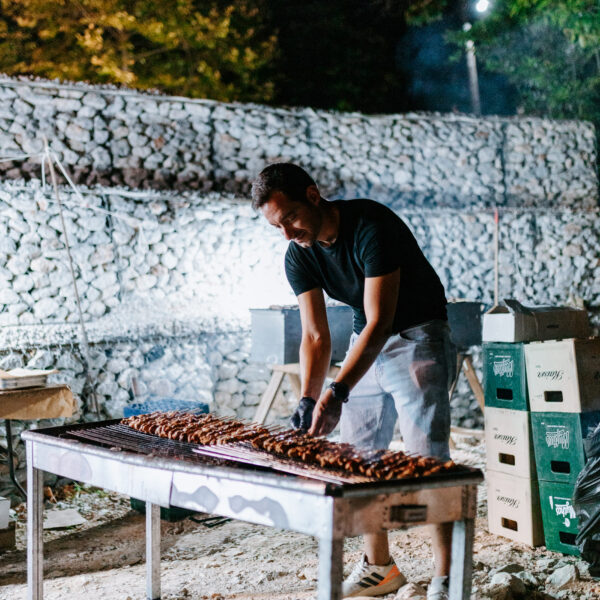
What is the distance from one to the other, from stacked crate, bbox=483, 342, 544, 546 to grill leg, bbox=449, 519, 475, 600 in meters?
2.19

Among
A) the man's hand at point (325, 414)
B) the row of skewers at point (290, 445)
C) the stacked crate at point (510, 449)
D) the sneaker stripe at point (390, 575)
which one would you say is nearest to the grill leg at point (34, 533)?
the row of skewers at point (290, 445)

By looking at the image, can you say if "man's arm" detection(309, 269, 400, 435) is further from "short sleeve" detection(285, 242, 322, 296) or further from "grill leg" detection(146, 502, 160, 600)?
"grill leg" detection(146, 502, 160, 600)

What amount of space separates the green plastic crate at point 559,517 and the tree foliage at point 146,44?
1131 centimetres

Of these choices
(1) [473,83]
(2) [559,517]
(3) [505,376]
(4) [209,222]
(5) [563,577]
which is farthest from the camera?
(1) [473,83]

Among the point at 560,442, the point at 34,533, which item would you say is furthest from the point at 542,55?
the point at 34,533

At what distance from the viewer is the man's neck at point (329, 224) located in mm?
3258

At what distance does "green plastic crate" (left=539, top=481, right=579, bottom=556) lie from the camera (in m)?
4.21

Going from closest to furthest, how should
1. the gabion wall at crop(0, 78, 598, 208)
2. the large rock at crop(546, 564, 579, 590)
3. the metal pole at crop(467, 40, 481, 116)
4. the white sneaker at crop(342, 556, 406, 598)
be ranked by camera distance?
the white sneaker at crop(342, 556, 406, 598) < the large rock at crop(546, 564, 579, 590) < the gabion wall at crop(0, 78, 598, 208) < the metal pole at crop(467, 40, 481, 116)

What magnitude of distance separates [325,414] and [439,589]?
955mm

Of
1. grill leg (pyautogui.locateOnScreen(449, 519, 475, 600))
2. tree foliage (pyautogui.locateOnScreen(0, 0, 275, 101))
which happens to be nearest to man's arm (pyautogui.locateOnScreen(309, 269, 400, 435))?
grill leg (pyautogui.locateOnScreen(449, 519, 475, 600))

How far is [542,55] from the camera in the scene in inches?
506

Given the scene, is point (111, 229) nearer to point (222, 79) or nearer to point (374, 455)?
point (374, 455)

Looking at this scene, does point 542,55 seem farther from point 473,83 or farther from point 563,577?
point 563,577

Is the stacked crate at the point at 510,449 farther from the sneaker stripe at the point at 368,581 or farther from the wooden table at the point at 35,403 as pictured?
the wooden table at the point at 35,403
